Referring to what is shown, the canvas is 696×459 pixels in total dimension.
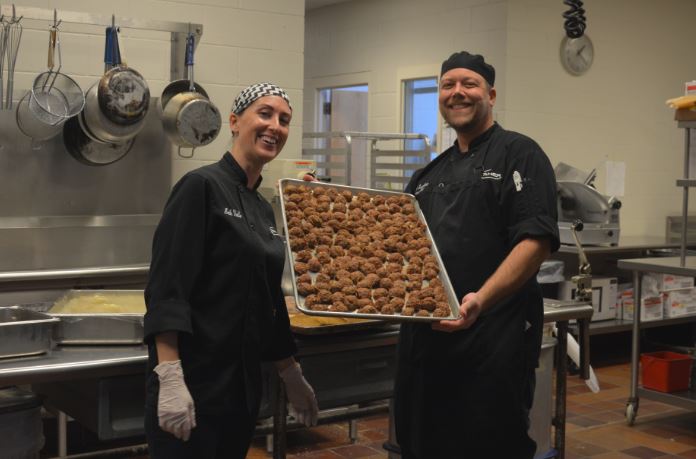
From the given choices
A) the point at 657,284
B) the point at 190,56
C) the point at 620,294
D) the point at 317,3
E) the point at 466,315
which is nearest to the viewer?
the point at 466,315

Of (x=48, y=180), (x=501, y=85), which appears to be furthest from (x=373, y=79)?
(x=48, y=180)

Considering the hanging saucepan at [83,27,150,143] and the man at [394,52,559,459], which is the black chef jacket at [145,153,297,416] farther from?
the hanging saucepan at [83,27,150,143]

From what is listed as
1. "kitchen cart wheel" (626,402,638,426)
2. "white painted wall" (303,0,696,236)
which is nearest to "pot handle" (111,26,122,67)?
"white painted wall" (303,0,696,236)

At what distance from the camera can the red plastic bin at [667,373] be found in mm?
4504

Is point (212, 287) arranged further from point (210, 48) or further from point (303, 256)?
point (210, 48)

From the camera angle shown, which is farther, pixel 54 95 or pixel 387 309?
pixel 54 95

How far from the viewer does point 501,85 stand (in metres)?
5.87

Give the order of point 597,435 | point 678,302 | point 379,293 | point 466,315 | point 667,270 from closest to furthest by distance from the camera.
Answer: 1. point 466,315
2. point 379,293
3. point 667,270
4. point 597,435
5. point 678,302

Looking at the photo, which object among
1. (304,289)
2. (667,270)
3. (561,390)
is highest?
(304,289)

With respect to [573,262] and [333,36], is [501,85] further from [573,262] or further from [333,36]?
[333,36]

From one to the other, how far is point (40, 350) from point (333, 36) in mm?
6156

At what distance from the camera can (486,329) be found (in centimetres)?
233

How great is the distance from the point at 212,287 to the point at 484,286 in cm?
75

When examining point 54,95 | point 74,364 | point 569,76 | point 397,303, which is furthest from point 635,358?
point 74,364
